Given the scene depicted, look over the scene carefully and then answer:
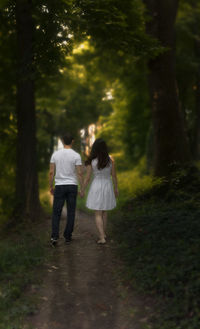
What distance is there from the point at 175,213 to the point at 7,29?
8.16 m

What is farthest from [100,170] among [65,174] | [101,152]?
[65,174]

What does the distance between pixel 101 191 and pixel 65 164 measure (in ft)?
3.04

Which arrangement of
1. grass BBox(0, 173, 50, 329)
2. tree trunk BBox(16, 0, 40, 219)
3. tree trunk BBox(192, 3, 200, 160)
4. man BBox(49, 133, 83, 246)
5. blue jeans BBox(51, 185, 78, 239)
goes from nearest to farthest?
grass BBox(0, 173, 50, 329) → man BBox(49, 133, 83, 246) → blue jeans BBox(51, 185, 78, 239) → tree trunk BBox(16, 0, 40, 219) → tree trunk BBox(192, 3, 200, 160)

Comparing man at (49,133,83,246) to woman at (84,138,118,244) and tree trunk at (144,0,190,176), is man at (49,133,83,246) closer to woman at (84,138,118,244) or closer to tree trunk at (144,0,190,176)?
woman at (84,138,118,244)

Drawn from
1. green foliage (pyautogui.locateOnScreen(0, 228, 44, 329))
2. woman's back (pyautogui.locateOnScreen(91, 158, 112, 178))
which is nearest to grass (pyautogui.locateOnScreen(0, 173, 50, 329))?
green foliage (pyautogui.locateOnScreen(0, 228, 44, 329))

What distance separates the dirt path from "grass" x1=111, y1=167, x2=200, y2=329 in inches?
10.8

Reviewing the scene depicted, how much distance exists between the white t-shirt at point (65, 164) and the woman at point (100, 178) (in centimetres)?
29

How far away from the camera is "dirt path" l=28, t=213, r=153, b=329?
16.8 ft

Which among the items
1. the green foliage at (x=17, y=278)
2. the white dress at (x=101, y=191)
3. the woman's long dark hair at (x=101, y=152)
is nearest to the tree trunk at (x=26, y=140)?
the green foliage at (x=17, y=278)

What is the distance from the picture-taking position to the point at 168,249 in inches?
246

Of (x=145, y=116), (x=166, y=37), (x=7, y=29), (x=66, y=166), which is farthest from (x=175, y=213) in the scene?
(x=145, y=116)

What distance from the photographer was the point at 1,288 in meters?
5.96

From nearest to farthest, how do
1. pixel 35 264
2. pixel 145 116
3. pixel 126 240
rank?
pixel 35 264 → pixel 126 240 → pixel 145 116

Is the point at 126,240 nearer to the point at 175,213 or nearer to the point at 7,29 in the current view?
the point at 175,213
